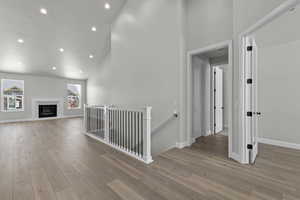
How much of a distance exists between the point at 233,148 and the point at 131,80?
3.40m

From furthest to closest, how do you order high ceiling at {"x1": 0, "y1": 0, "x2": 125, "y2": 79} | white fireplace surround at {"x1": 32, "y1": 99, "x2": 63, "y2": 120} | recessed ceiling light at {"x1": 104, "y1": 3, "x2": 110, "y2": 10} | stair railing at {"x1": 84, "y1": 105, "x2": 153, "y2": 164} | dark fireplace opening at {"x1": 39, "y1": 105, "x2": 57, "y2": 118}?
dark fireplace opening at {"x1": 39, "y1": 105, "x2": 57, "y2": 118}, white fireplace surround at {"x1": 32, "y1": 99, "x2": 63, "y2": 120}, recessed ceiling light at {"x1": 104, "y1": 3, "x2": 110, "y2": 10}, high ceiling at {"x1": 0, "y1": 0, "x2": 125, "y2": 79}, stair railing at {"x1": 84, "y1": 105, "x2": 153, "y2": 164}

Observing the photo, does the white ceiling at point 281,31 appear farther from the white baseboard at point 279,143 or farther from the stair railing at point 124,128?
the stair railing at point 124,128

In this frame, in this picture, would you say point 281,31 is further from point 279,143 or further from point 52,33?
point 52,33

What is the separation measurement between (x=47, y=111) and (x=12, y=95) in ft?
6.06

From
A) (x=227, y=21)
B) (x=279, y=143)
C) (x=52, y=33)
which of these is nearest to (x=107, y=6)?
(x=52, y=33)

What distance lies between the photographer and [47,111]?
28.4 ft

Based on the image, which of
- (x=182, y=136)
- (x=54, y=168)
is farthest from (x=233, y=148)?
(x=54, y=168)

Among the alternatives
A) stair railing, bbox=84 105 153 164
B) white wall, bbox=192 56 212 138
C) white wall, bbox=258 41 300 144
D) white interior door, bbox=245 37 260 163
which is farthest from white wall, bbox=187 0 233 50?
stair railing, bbox=84 105 153 164

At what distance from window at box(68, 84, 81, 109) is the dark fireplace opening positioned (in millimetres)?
929

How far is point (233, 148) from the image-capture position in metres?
2.51

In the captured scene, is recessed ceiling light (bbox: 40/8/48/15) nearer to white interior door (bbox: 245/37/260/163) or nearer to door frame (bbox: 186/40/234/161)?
door frame (bbox: 186/40/234/161)

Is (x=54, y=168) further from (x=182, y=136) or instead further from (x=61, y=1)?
(x=61, y=1)

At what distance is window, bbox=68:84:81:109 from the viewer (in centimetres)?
965

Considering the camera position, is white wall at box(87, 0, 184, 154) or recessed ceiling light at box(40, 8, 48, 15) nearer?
white wall at box(87, 0, 184, 154)
